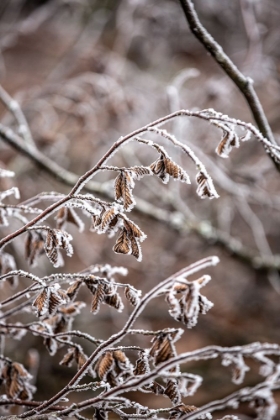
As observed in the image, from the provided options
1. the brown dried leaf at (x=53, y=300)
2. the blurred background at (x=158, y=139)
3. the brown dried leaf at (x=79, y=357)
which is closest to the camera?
the brown dried leaf at (x=53, y=300)

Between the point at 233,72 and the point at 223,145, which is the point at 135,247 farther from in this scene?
the point at 233,72

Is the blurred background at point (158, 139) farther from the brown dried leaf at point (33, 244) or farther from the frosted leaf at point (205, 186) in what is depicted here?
the frosted leaf at point (205, 186)

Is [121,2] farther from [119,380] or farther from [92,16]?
[119,380]

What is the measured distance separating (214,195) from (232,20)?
2.89m

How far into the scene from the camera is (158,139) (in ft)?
7.28

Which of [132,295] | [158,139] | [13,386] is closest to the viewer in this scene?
[132,295]

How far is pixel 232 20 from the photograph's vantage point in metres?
3.08

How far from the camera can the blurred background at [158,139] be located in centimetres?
206

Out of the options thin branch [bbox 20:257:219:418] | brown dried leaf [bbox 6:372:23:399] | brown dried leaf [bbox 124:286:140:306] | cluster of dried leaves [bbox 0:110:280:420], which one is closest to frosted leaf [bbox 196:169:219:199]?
cluster of dried leaves [bbox 0:110:280:420]

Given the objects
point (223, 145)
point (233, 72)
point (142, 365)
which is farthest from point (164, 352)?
point (233, 72)

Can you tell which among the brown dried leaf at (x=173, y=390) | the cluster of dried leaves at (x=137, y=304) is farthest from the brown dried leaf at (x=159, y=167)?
the brown dried leaf at (x=173, y=390)

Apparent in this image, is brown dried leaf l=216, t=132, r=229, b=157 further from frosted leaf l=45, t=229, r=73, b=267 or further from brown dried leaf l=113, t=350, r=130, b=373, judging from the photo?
brown dried leaf l=113, t=350, r=130, b=373

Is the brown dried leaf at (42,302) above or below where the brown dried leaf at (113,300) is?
below

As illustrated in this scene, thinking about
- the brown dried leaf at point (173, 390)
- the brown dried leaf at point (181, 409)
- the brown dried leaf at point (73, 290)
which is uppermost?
the brown dried leaf at point (73, 290)
